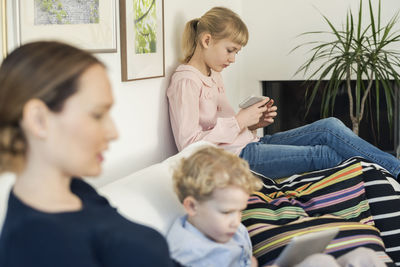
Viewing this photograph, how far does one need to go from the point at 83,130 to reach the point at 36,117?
83mm

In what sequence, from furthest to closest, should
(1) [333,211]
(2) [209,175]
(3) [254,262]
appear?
1. (1) [333,211]
2. (3) [254,262]
3. (2) [209,175]

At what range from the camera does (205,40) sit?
2.94 meters

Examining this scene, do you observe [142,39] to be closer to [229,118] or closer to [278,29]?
[229,118]

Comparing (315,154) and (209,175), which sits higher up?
(209,175)

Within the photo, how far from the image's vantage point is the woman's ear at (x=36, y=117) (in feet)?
3.35

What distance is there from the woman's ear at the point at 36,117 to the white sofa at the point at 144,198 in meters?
0.50

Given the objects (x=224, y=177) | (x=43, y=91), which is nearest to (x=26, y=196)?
(x=43, y=91)

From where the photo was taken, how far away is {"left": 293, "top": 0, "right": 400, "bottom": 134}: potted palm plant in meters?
3.72

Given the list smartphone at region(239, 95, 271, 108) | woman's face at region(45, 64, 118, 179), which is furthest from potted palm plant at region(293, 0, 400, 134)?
woman's face at region(45, 64, 118, 179)

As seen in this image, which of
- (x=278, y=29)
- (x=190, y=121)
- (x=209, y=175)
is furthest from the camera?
(x=278, y=29)

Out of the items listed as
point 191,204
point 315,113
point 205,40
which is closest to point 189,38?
point 205,40

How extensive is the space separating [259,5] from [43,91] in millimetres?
3541

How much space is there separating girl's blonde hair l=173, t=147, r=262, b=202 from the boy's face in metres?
0.02

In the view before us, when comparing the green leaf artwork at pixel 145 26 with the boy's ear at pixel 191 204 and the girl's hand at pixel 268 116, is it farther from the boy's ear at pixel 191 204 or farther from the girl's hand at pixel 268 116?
the boy's ear at pixel 191 204
